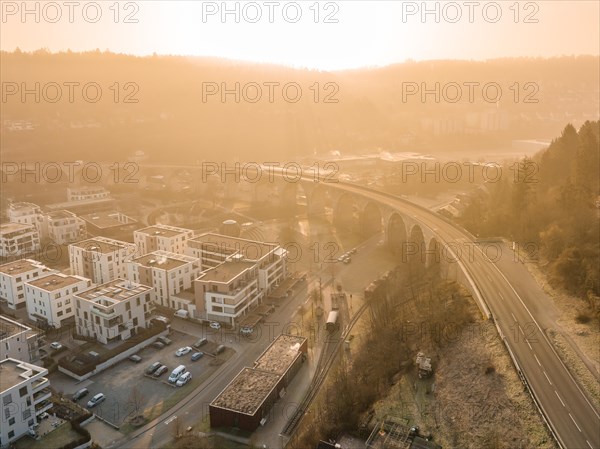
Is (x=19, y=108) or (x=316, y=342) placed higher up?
(x=19, y=108)

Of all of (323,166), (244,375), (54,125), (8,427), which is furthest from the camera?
(54,125)

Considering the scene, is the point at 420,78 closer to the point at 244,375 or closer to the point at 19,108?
the point at 19,108

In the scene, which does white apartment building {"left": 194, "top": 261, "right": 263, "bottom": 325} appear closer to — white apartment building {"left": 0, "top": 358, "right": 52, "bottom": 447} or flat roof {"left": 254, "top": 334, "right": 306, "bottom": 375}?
flat roof {"left": 254, "top": 334, "right": 306, "bottom": 375}

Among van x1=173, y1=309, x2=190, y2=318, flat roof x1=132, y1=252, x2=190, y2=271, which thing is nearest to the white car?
van x1=173, y1=309, x2=190, y2=318

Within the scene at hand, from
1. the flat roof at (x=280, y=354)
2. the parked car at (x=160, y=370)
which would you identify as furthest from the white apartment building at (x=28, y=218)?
the flat roof at (x=280, y=354)

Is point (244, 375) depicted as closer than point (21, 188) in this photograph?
Yes

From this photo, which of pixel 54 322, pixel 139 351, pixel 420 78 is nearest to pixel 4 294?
pixel 54 322

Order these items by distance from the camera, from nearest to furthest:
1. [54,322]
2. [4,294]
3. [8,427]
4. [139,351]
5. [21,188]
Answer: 1. [8,427]
2. [139,351]
3. [54,322]
4. [4,294]
5. [21,188]

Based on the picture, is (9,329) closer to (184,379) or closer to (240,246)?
(184,379)
